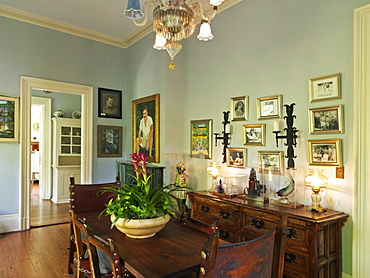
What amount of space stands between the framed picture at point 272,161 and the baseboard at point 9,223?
3.90 m

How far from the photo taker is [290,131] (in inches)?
116

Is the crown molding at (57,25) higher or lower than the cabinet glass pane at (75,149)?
higher

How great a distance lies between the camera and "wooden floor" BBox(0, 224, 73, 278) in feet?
9.93

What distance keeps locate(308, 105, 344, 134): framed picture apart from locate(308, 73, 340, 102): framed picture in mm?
112

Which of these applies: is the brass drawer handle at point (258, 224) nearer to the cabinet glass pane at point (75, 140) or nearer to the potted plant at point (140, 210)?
the potted plant at point (140, 210)

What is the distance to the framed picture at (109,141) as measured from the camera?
17.5 ft

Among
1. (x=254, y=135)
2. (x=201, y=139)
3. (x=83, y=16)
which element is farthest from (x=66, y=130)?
(x=254, y=135)

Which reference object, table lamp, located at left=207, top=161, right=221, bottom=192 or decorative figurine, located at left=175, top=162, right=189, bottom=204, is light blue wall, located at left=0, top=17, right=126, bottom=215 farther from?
table lamp, located at left=207, top=161, right=221, bottom=192

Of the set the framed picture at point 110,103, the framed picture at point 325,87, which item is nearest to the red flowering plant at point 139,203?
the framed picture at point 325,87

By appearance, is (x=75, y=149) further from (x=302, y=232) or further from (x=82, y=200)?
(x=302, y=232)

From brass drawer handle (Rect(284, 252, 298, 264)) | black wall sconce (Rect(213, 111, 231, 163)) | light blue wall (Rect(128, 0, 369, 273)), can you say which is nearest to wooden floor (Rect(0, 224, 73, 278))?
light blue wall (Rect(128, 0, 369, 273))

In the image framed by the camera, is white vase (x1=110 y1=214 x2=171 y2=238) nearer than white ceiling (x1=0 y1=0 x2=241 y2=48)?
Yes

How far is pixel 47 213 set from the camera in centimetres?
555

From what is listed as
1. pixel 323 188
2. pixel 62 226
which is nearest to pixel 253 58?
pixel 323 188
